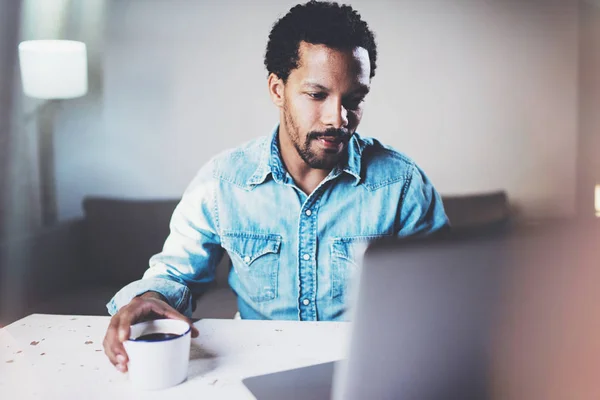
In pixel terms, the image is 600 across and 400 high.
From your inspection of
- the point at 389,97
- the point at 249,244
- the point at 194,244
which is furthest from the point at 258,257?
the point at 389,97

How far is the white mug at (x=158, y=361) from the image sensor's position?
742mm

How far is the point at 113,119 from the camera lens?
7.36ft

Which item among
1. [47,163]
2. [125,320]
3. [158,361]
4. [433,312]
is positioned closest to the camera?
[433,312]

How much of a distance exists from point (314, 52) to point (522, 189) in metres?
1.23

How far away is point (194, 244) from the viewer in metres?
1.40

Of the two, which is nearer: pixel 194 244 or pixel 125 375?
pixel 125 375

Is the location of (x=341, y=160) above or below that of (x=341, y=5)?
below

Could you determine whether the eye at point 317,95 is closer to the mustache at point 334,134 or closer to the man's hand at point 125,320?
the mustache at point 334,134

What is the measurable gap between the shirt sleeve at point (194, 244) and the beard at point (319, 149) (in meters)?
0.24

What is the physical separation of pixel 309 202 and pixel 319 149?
0.48ft

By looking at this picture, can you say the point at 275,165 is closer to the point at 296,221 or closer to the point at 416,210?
the point at 296,221

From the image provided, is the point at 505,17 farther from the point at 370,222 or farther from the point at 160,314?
the point at 160,314

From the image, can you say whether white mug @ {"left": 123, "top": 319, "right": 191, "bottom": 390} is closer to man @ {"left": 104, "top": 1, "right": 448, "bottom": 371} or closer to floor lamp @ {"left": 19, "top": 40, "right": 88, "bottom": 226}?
man @ {"left": 104, "top": 1, "right": 448, "bottom": 371}

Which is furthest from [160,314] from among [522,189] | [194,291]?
[522,189]
